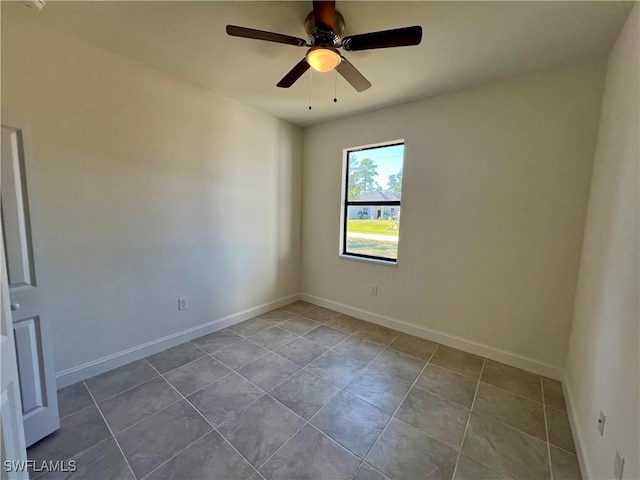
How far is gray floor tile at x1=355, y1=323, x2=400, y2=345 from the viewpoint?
113 inches

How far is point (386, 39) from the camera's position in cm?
147

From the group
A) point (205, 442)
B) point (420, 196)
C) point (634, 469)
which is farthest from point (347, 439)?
point (420, 196)

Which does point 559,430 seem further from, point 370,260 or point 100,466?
point 100,466

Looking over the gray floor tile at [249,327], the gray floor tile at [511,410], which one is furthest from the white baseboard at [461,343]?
the gray floor tile at [249,327]

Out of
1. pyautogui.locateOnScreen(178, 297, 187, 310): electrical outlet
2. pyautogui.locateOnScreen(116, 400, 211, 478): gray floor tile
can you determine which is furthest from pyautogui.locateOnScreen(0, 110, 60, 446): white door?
pyautogui.locateOnScreen(178, 297, 187, 310): electrical outlet

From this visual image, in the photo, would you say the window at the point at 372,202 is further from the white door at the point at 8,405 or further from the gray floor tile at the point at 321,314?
the white door at the point at 8,405

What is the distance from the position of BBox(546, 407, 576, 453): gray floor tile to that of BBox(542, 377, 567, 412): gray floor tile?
0.07 meters

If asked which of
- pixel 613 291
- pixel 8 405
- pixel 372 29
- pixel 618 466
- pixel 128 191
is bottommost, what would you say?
pixel 618 466

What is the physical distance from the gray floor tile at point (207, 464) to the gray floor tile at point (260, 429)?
0.05 m

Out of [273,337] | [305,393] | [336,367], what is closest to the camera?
[305,393]

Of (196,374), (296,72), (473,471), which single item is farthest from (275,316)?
(296,72)

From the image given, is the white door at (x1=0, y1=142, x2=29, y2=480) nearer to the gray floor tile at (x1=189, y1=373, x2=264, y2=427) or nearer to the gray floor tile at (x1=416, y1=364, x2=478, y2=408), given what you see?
the gray floor tile at (x1=189, y1=373, x2=264, y2=427)

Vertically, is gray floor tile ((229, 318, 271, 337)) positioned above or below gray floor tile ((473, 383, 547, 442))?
below

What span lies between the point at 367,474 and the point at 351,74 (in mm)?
2523
